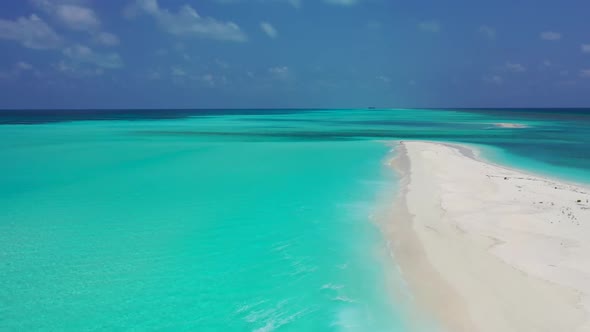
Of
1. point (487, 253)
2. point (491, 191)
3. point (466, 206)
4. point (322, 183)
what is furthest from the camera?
point (322, 183)

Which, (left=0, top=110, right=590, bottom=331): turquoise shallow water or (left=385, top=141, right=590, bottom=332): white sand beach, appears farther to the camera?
(left=0, top=110, right=590, bottom=331): turquoise shallow water

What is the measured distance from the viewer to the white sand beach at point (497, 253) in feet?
18.8

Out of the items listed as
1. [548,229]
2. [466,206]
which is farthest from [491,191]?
[548,229]

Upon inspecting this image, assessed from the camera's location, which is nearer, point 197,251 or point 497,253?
point 497,253

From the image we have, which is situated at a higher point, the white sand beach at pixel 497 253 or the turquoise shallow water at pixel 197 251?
the white sand beach at pixel 497 253

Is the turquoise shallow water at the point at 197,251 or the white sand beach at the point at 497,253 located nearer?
the white sand beach at the point at 497,253

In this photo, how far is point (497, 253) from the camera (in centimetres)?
775

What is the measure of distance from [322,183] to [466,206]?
18.4 feet

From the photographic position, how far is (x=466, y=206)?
11.1 meters

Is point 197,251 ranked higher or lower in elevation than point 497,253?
lower

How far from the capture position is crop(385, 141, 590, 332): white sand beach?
18.8 feet

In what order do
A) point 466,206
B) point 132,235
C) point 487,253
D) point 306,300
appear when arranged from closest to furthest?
point 306,300, point 487,253, point 132,235, point 466,206

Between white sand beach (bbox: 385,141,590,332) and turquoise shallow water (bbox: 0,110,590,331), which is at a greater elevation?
white sand beach (bbox: 385,141,590,332)

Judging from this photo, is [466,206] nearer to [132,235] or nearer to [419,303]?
[419,303]
